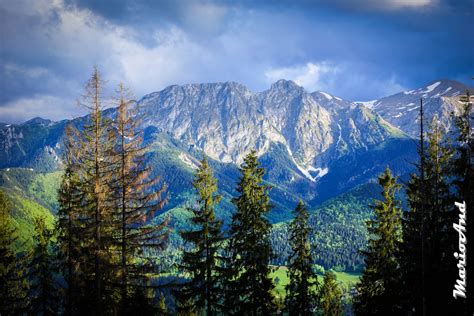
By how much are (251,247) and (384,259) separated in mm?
11294

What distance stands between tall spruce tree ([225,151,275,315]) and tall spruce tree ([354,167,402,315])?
8652mm

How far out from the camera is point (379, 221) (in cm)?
3334

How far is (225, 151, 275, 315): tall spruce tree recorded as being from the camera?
98.4ft

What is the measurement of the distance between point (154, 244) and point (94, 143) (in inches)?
309

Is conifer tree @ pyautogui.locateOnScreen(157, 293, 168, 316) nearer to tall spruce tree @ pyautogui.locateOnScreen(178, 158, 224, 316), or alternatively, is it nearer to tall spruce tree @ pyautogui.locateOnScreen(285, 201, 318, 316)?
tall spruce tree @ pyautogui.locateOnScreen(178, 158, 224, 316)

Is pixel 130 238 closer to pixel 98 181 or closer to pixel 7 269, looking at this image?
pixel 98 181

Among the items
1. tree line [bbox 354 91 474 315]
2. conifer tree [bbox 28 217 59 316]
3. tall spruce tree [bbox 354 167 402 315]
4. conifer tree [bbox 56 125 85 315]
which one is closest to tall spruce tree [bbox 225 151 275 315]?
tall spruce tree [bbox 354 167 402 315]

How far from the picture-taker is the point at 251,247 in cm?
2986

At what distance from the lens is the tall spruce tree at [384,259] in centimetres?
3025

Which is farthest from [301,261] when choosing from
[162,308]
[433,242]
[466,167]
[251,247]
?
[466,167]

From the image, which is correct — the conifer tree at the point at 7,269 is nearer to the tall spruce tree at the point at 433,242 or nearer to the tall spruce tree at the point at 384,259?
the tall spruce tree at the point at 384,259

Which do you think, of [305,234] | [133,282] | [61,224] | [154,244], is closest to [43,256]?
[61,224]

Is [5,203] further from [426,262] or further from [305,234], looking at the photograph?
[426,262]

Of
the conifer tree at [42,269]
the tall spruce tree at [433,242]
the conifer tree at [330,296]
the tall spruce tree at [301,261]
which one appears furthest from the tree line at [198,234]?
the conifer tree at [330,296]
